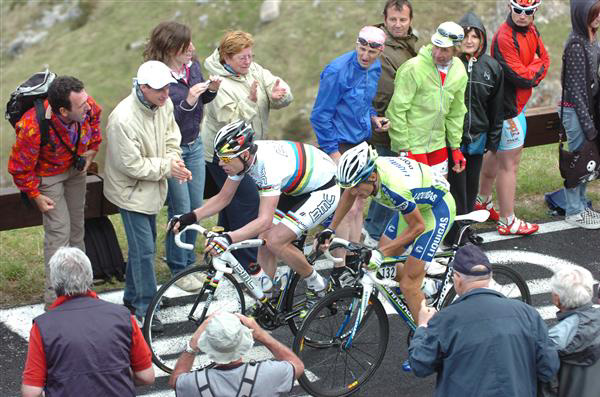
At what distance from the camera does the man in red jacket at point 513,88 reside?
9.24m

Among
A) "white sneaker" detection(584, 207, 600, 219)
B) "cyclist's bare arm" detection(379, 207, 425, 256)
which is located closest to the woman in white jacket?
"cyclist's bare arm" detection(379, 207, 425, 256)

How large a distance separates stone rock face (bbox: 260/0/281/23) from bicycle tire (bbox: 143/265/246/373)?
53099 millimetres

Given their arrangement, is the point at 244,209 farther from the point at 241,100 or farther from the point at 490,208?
the point at 490,208

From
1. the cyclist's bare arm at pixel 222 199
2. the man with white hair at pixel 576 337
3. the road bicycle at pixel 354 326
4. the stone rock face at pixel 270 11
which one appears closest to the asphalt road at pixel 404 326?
→ the road bicycle at pixel 354 326

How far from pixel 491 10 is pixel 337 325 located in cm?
4291

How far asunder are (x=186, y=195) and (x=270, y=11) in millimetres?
53098

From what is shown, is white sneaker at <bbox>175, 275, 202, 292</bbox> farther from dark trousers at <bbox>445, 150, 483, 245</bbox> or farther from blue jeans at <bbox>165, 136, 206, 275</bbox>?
dark trousers at <bbox>445, 150, 483, 245</bbox>

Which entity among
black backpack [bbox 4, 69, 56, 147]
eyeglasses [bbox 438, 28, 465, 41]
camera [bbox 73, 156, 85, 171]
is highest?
eyeglasses [bbox 438, 28, 465, 41]

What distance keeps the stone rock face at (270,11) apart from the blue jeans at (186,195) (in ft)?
171

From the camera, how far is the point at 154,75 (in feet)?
23.0

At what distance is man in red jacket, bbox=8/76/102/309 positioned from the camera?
7.01 m

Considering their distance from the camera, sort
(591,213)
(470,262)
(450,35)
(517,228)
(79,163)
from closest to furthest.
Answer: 1. (470,262)
2. (79,163)
3. (450,35)
4. (517,228)
5. (591,213)

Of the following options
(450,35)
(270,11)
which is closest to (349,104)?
(450,35)

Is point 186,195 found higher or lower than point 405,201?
lower
